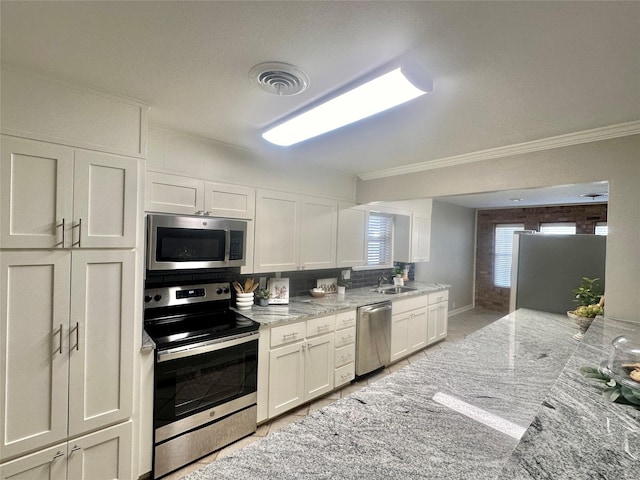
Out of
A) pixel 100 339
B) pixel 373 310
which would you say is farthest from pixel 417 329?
pixel 100 339

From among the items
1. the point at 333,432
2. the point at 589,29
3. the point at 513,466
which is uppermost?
the point at 589,29

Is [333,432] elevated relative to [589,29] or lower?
lower

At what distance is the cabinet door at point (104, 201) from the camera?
1.58m

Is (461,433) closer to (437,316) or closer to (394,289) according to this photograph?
(394,289)

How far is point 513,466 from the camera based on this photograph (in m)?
0.74

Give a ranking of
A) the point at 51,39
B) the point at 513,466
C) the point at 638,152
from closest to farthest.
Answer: the point at 513,466, the point at 51,39, the point at 638,152

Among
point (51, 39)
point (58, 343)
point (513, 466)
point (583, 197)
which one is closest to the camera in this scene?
point (513, 466)

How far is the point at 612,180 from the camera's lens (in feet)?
6.31

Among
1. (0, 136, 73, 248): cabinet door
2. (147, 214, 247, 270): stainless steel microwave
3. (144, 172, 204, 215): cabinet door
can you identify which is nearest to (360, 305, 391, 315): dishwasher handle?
(147, 214, 247, 270): stainless steel microwave

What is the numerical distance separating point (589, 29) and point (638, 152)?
1333 mm

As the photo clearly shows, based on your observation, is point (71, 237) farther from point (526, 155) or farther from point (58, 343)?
point (526, 155)

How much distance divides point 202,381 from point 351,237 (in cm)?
223

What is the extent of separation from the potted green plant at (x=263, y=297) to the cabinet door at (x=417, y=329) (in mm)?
2080

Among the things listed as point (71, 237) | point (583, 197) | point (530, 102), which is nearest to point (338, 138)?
point (530, 102)
